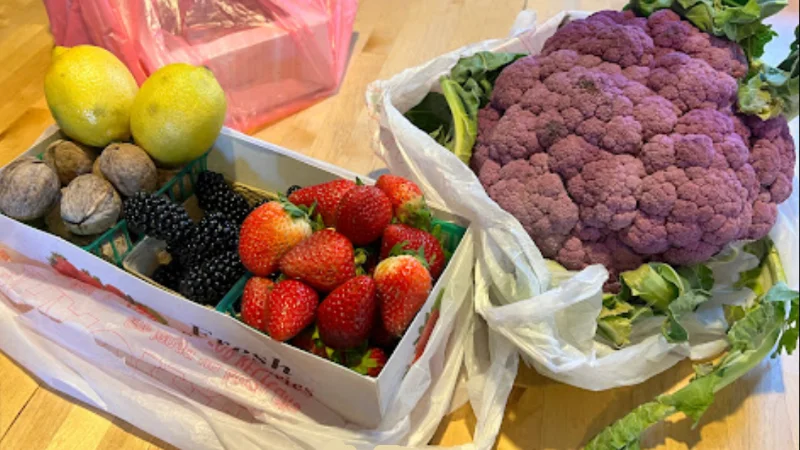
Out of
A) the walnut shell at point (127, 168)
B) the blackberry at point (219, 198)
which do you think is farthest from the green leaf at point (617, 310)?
the walnut shell at point (127, 168)

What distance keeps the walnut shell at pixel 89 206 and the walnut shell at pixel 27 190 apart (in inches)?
0.8

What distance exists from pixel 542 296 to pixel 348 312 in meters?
0.20

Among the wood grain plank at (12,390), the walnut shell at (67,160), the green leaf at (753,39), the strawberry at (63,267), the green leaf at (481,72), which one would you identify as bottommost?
the wood grain plank at (12,390)

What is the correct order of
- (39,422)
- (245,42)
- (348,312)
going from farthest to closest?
(245,42)
(39,422)
(348,312)

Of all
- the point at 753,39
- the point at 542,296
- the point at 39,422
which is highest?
the point at 753,39

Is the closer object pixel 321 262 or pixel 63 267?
pixel 321 262

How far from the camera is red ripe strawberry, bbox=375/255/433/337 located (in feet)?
1.98

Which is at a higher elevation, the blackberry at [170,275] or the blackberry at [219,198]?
the blackberry at [219,198]

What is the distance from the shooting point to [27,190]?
700mm

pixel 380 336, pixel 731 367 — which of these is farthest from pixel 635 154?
pixel 380 336

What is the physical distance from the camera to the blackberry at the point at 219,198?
0.77 meters

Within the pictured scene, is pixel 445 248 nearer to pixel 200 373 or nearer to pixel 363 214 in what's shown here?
pixel 363 214

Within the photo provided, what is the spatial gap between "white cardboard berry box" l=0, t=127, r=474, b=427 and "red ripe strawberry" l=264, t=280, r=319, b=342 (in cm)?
2

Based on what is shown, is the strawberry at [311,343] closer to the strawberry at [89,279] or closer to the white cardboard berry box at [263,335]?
the white cardboard berry box at [263,335]
